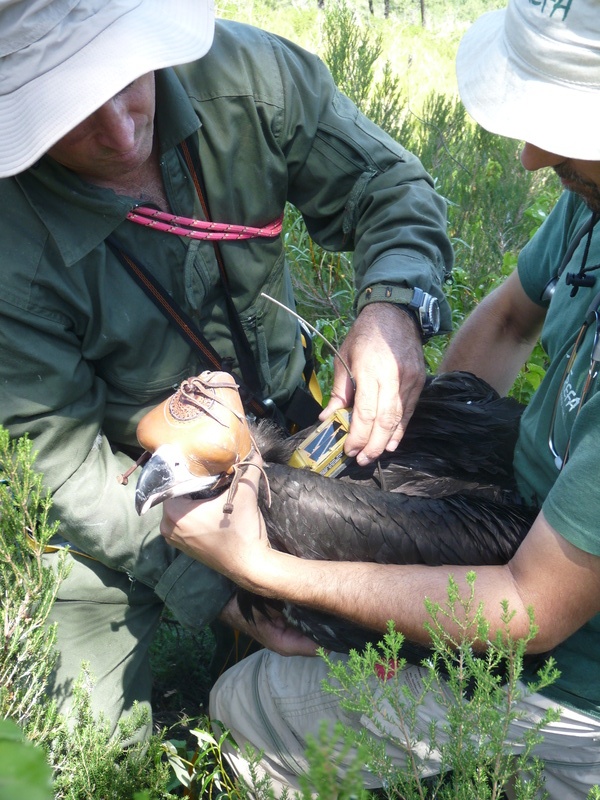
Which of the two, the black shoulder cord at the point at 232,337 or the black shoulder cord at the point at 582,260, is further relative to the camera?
the black shoulder cord at the point at 232,337

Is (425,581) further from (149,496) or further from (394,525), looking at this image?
(149,496)

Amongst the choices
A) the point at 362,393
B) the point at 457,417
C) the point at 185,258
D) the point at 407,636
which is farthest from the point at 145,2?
the point at 407,636

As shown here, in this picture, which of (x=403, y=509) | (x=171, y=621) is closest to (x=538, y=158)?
(x=403, y=509)

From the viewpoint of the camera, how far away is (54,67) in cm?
207

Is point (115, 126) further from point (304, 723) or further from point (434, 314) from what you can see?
point (304, 723)

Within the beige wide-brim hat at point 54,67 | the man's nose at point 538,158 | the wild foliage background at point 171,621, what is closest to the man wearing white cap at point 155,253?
the beige wide-brim hat at point 54,67

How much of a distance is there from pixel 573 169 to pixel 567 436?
0.71 metres

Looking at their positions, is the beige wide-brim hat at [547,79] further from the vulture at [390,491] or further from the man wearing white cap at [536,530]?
the vulture at [390,491]

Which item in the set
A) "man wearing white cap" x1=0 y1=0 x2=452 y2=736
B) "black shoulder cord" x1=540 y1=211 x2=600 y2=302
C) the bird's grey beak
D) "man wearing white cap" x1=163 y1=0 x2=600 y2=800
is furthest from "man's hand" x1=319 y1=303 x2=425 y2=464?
the bird's grey beak

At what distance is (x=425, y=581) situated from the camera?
2.12 meters

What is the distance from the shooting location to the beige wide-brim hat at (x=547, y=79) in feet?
5.85

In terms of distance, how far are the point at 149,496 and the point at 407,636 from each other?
31.5 inches

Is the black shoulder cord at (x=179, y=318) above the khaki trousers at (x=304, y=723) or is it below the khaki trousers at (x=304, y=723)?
above

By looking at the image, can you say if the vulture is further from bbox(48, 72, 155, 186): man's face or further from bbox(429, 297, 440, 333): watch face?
bbox(48, 72, 155, 186): man's face
